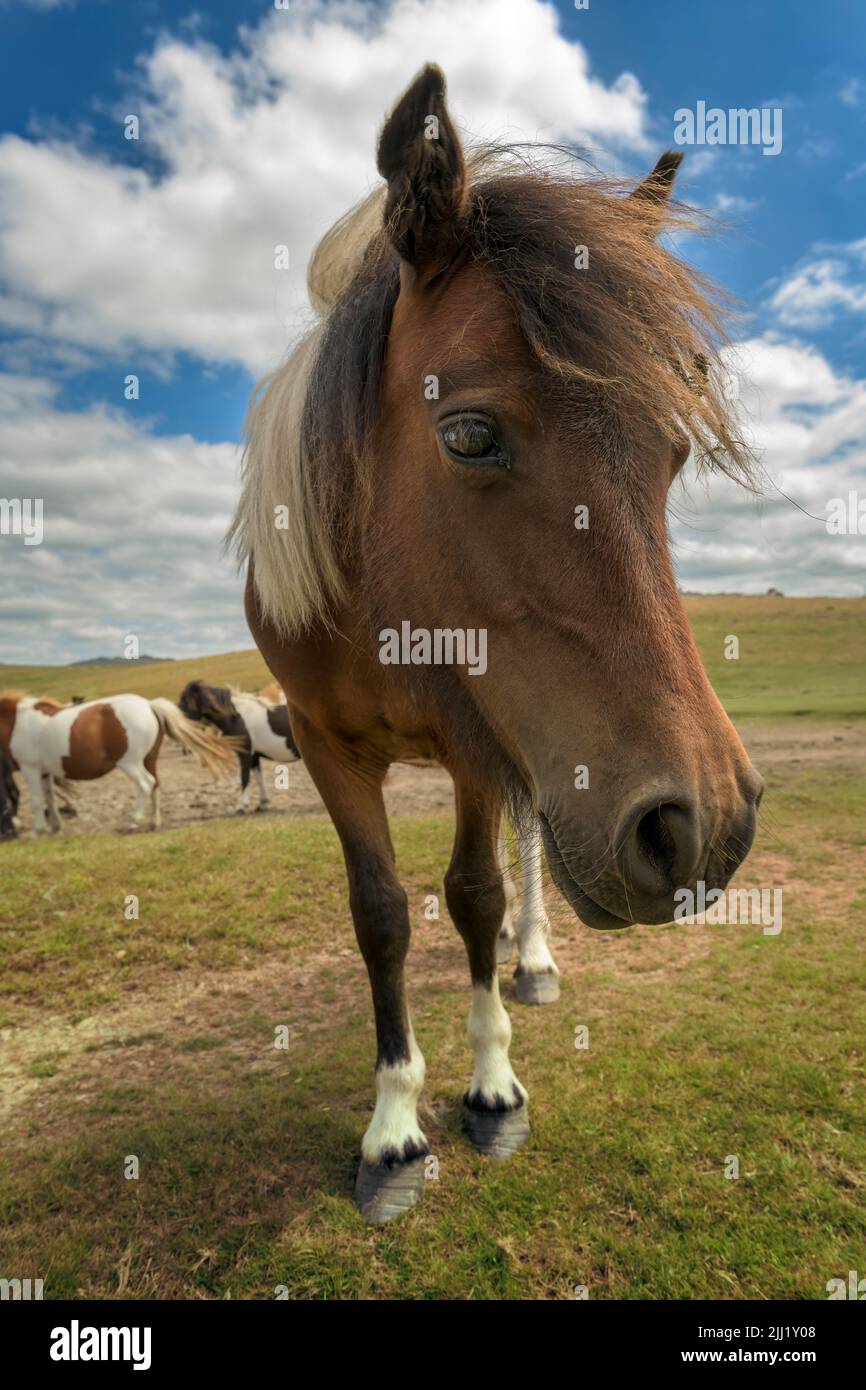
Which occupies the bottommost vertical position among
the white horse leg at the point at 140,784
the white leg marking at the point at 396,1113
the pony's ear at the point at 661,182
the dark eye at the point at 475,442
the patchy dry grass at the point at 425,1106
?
the patchy dry grass at the point at 425,1106

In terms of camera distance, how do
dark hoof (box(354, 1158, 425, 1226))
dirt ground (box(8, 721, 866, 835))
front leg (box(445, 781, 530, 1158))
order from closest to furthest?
dark hoof (box(354, 1158, 425, 1226)) → front leg (box(445, 781, 530, 1158)) → dirt ground (box(8, 721, 866, 835))

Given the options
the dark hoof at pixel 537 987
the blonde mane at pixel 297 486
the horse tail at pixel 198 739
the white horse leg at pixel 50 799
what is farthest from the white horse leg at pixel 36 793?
the blonde mane at pixel 297 486

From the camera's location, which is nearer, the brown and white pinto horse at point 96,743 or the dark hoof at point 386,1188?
the dark hoof at point 386,1188

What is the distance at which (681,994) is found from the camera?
491 cm

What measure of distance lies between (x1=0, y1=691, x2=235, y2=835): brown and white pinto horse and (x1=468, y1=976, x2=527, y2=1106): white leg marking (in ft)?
31.4

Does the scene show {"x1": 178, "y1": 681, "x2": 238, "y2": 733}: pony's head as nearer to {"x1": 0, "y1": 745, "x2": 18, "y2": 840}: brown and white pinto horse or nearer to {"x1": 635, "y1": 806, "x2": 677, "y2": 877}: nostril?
{"x1": 0, "y1": 745, "x2": 18, "y2": 840}: brown and white pinto horse

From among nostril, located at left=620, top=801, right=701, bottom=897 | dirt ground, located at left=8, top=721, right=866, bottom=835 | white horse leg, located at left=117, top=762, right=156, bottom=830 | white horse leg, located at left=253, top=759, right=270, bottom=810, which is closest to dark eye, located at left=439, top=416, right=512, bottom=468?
nostril, located at left=620, top=801, right=701, bottom=897

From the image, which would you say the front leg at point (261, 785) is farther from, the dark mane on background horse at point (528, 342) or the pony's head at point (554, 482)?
the pony's head at point (554, 482)

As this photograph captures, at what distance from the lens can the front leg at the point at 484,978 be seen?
353 centimetres

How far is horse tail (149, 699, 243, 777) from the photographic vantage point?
1260 cm

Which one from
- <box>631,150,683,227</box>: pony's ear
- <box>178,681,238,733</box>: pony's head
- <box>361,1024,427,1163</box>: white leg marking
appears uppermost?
<box>631,150,683,227</box>: pony's ear

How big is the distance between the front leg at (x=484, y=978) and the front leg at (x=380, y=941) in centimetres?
34

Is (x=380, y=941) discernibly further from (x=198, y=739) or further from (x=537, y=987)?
(x=198, y=739)

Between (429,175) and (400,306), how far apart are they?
1.46ft
